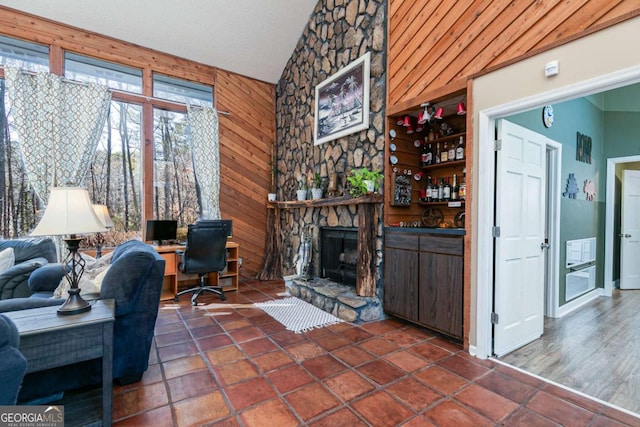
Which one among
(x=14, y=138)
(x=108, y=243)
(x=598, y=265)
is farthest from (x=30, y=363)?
(x=598, y=265)

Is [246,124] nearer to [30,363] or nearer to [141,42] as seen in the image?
[141,42]

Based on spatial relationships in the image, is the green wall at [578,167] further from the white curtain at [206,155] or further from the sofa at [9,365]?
the white curtain at [206,155]

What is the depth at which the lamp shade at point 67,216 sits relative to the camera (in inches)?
62.8

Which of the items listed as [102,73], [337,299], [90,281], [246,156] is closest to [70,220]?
[90,281]

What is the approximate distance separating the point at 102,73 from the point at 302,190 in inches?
135

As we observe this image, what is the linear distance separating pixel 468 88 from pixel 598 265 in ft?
13.0

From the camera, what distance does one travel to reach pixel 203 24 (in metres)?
4.56

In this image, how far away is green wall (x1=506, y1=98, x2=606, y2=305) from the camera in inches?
138

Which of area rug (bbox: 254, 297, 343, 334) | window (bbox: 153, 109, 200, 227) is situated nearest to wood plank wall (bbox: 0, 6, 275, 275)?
window (bbox: 153, 109, 200, 227)

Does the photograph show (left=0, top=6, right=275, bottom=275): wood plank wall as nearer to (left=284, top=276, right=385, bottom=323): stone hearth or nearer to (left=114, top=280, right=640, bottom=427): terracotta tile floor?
(left=284, top=276, right=385, bottom=323): stone hearth

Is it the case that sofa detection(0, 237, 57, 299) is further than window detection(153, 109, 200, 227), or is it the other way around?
window detection(153, 109, 200, 227)

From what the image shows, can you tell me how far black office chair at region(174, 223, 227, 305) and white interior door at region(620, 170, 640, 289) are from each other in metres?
6.25

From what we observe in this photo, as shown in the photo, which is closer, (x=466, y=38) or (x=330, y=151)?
(x=466, y=38)

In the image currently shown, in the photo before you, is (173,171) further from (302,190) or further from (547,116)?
(547,116)
